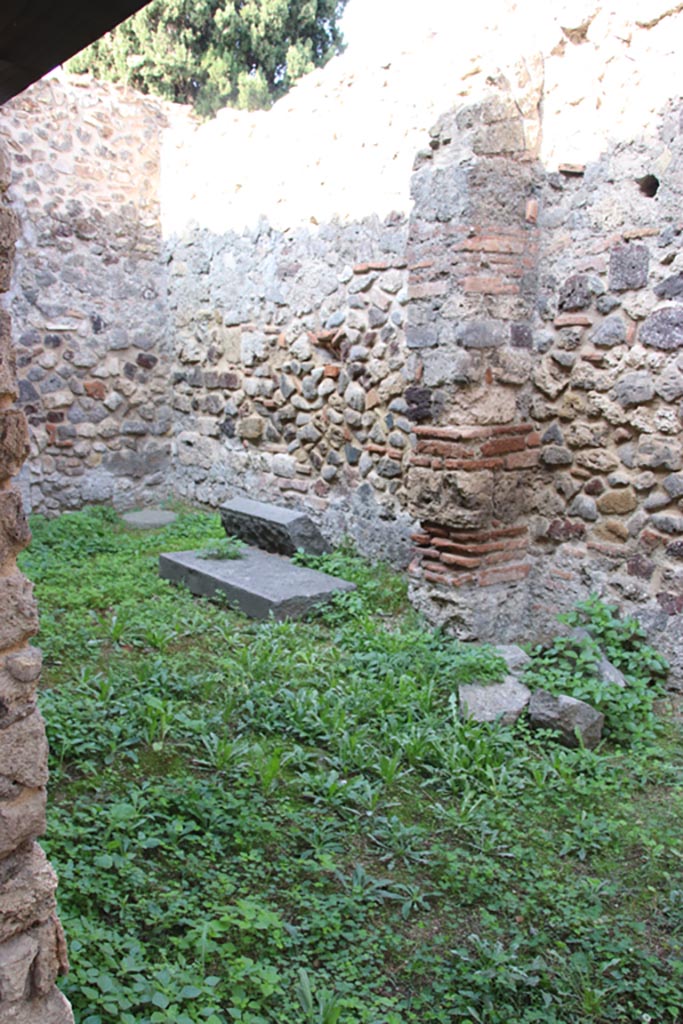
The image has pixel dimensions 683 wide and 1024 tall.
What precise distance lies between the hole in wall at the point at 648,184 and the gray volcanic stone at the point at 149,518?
494 centimetres

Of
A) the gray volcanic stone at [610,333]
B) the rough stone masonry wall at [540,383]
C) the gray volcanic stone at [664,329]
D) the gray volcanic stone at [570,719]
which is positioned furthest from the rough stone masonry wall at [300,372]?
the gray volcanic stone at [570,719]

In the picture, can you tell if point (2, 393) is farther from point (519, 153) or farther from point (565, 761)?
point (519, 153)

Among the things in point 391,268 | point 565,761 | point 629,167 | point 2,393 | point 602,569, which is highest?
point 629,167

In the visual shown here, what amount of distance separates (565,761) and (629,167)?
2.86 meters

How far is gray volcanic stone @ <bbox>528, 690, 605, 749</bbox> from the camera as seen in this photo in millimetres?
3736

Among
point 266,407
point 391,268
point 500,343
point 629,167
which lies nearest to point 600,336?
point 500,343

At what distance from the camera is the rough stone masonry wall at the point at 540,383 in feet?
13.6

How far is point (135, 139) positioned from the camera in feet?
26.0

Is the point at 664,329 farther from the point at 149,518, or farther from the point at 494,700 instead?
the point at 149,518

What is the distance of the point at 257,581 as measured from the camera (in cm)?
538

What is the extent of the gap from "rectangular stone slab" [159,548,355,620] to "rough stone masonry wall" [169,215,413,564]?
0.62 metres

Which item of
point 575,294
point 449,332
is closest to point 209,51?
point 449,332

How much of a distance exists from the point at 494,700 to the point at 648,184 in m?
2.60

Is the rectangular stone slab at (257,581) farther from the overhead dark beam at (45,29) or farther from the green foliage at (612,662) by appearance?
the overhead dark beam at (45,29)
